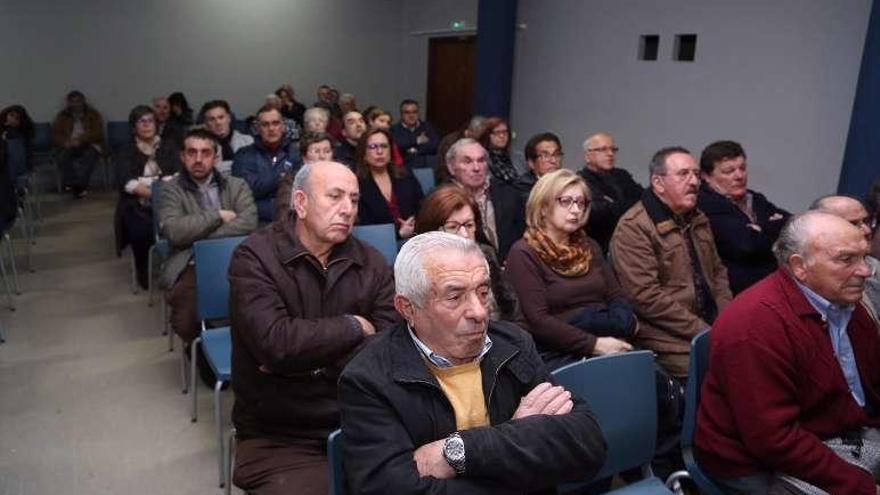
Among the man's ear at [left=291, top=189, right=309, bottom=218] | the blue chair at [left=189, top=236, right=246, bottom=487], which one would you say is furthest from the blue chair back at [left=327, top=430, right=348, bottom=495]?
the blue chair at [left=189, top=236, right=246, bottom=487]

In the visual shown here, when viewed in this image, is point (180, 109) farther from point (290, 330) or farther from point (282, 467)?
point (282, 467)

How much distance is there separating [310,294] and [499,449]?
958mm

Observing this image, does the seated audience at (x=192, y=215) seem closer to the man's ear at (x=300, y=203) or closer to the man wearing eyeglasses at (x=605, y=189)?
the man's ear at (x=300, y=203)

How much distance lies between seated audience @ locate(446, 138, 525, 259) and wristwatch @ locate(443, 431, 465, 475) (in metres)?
2.19

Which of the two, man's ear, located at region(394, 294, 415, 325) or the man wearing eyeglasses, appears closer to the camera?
man's ear, located at region(394, 294, 415, 325)

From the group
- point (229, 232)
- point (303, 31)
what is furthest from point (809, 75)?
point (303, 31)

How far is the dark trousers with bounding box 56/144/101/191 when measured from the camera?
8016 mm

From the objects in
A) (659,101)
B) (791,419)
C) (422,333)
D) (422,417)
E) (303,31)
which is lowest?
(791,419)

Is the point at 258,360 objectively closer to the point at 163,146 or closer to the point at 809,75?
the point at 163,146

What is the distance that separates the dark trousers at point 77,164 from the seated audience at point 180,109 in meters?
1.10

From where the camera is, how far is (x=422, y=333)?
1.49m

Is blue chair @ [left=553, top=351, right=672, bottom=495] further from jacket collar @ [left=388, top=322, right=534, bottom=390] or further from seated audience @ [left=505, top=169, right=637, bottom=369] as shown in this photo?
seated audience @ [left=505, top=169, right=637, bottom=369]

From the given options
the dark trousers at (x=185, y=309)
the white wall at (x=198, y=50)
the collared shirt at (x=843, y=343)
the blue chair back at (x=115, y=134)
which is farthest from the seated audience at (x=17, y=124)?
the collared shirt at (x=843, y=343)

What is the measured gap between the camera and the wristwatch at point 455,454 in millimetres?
1365
